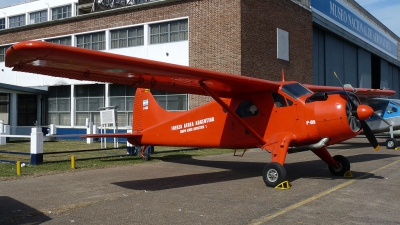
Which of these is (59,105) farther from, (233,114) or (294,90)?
(294,90)

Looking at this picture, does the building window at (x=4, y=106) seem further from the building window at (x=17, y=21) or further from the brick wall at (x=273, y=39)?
the brick wall at (x=273, y=39)

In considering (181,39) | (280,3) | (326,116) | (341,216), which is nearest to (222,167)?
(326,116)

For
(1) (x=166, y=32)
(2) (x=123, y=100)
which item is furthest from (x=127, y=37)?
(2) (x=123, y=100)

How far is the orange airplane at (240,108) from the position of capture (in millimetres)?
7668

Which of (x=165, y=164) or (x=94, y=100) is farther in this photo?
(x=94, y=100)

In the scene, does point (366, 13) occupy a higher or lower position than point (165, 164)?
higher

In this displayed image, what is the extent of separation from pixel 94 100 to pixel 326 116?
22.2 meters

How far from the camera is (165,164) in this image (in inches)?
531

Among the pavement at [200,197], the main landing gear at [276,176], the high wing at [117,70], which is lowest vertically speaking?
the pavement at [200,197]

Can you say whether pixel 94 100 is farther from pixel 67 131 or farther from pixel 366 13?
pixel 366 13

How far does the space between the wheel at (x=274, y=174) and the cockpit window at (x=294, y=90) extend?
5.92 feet

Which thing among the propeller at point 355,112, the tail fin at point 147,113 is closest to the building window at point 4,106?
the tail fin at point 147,113

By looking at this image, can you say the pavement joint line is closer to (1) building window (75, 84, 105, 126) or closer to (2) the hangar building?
(2) the hangar building

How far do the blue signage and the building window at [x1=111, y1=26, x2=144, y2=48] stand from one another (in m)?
13.3
